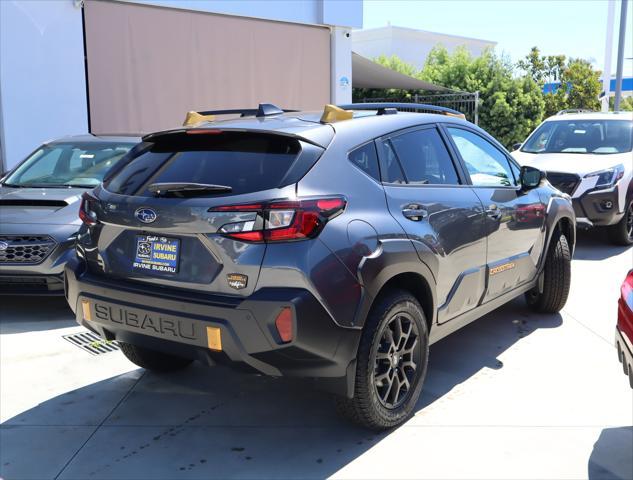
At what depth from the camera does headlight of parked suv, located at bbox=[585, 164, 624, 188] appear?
8220 mm

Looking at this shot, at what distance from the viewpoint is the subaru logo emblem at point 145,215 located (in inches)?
123

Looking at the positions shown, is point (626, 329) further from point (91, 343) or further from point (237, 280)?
point (91, 343)

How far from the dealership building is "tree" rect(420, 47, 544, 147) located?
6610 mm

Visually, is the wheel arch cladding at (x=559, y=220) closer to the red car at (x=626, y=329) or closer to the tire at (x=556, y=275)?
the tire at (x=556, y=275)

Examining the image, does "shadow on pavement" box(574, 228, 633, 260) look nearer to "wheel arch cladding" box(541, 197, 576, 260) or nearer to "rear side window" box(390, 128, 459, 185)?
"wheel arch cladding" box(541, 197, 576, 260)

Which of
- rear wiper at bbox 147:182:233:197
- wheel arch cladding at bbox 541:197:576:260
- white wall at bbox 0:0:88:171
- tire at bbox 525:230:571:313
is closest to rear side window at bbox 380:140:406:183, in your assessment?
rear wiper at bbox 147:182:233:197

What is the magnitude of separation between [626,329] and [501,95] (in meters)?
17.4

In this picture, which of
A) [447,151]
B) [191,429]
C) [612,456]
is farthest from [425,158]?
[191,429]

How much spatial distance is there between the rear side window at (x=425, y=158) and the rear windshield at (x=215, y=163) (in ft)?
2.68

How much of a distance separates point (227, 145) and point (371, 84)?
1582 centimetres

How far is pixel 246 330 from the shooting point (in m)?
2.87

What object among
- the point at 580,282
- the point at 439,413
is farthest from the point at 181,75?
the point at 439,413

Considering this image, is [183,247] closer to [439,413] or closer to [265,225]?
[265,225]

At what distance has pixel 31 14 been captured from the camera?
1051 centimetres
